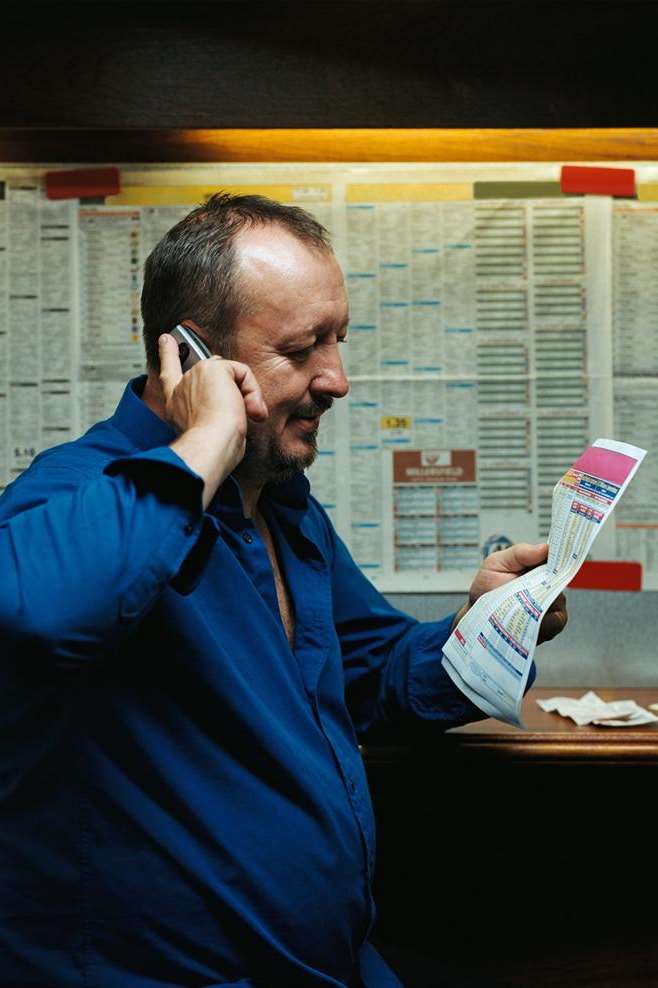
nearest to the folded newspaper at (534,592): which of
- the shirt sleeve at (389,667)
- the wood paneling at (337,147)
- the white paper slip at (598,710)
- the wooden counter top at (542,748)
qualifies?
the shirt sleeve at (389,667)

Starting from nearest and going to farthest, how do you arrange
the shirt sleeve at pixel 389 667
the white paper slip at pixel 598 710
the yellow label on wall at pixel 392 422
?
1. the shirt sleeve at pixel 389 667
2. the white paper slip at pixel 598 710
3. the yellow label on wall at pixel 392 422

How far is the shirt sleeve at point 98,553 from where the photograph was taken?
0.85m

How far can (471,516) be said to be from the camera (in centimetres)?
174

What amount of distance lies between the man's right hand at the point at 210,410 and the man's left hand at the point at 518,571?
15.1 inches

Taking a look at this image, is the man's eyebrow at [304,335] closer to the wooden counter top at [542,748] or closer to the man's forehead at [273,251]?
the man's forehead at [273,251]

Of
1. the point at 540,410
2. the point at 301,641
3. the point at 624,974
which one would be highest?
the point at 540,410

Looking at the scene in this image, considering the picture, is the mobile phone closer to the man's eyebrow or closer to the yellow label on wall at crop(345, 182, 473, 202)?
the man's eyebrow

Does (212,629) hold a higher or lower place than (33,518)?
lower

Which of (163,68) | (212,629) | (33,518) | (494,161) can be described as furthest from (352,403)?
(33,518)

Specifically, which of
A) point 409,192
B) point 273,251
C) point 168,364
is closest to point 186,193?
point 409,192

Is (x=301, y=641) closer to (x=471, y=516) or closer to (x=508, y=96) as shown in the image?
(x=471, y=516)

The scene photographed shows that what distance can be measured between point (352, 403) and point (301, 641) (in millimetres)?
611

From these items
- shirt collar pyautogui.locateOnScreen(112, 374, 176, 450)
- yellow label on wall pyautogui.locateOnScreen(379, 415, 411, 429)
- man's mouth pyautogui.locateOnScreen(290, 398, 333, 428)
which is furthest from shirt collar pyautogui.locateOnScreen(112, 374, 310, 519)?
yellow label on wall pyautogui.locateOnScreen(379, 415, 411, 429)

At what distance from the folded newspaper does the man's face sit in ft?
0.93
